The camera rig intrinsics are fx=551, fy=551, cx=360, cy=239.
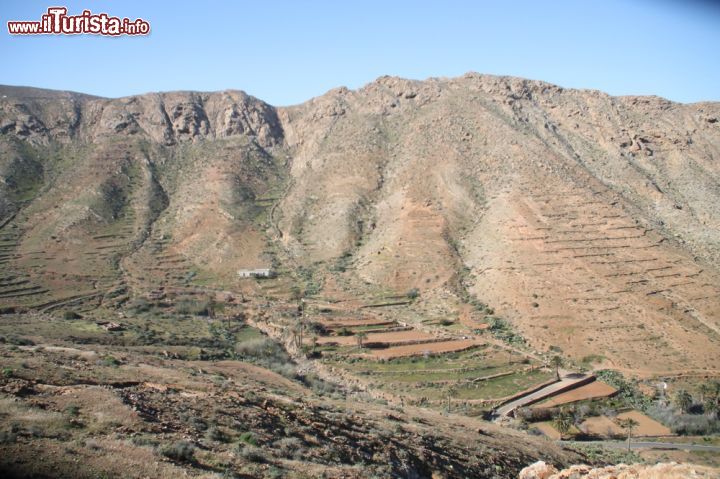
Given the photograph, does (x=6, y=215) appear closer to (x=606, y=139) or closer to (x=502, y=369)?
(x=502, y=369)

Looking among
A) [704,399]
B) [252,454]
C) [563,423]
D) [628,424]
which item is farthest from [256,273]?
[252,454]

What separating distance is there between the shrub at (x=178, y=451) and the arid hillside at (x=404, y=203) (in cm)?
4160

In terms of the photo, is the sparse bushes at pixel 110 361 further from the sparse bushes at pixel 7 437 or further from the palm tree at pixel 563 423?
the palm tree at pixel 563 423

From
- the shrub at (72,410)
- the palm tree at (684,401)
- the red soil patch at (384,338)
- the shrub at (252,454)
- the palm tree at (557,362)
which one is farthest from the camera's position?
the red soil patch at (384,338)

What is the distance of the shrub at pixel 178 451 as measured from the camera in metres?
13.9

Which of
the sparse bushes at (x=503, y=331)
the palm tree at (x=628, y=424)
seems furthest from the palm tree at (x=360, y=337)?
the palm tree at (x=628, y=424)

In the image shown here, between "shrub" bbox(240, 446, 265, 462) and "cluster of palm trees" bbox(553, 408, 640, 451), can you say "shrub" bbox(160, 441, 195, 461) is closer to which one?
"shrub" bbox(240, 446, 265, 462)

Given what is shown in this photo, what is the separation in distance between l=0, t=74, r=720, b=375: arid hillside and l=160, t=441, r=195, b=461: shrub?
41.6m

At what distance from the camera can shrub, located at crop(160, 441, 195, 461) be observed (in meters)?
13.9

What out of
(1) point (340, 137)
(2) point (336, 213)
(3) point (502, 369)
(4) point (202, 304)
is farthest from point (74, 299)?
(1) point (340, 137)

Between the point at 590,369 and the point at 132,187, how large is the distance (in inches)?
2892

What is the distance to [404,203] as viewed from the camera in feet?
250

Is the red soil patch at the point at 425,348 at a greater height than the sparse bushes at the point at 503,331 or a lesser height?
lesser

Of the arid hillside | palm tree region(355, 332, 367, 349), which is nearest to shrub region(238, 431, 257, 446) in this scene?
palm tree region(355, 332, 367, 349)
